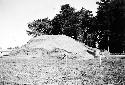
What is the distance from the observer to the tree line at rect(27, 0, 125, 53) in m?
50.2

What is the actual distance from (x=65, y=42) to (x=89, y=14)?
2844 cm

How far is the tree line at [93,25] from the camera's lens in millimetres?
50203

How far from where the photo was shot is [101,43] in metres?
56.6

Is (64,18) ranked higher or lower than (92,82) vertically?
higher

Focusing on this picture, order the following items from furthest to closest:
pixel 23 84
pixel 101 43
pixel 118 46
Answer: pixel 101 43 → pixel 118 46 → pixel 23 84

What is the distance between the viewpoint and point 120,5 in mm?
50250

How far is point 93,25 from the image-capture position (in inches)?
2389

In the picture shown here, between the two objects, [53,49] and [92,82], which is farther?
[53,49]

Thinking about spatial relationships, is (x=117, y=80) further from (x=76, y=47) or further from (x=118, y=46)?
(x=118, y=46)

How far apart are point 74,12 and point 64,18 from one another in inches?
170

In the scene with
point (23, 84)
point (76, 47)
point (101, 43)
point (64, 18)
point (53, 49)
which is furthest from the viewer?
point (64, 18)

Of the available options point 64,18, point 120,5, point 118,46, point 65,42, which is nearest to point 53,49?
point 65,42

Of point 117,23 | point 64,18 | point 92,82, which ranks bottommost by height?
point 92,82

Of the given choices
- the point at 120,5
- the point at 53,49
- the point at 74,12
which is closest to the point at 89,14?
the point at 74,12
